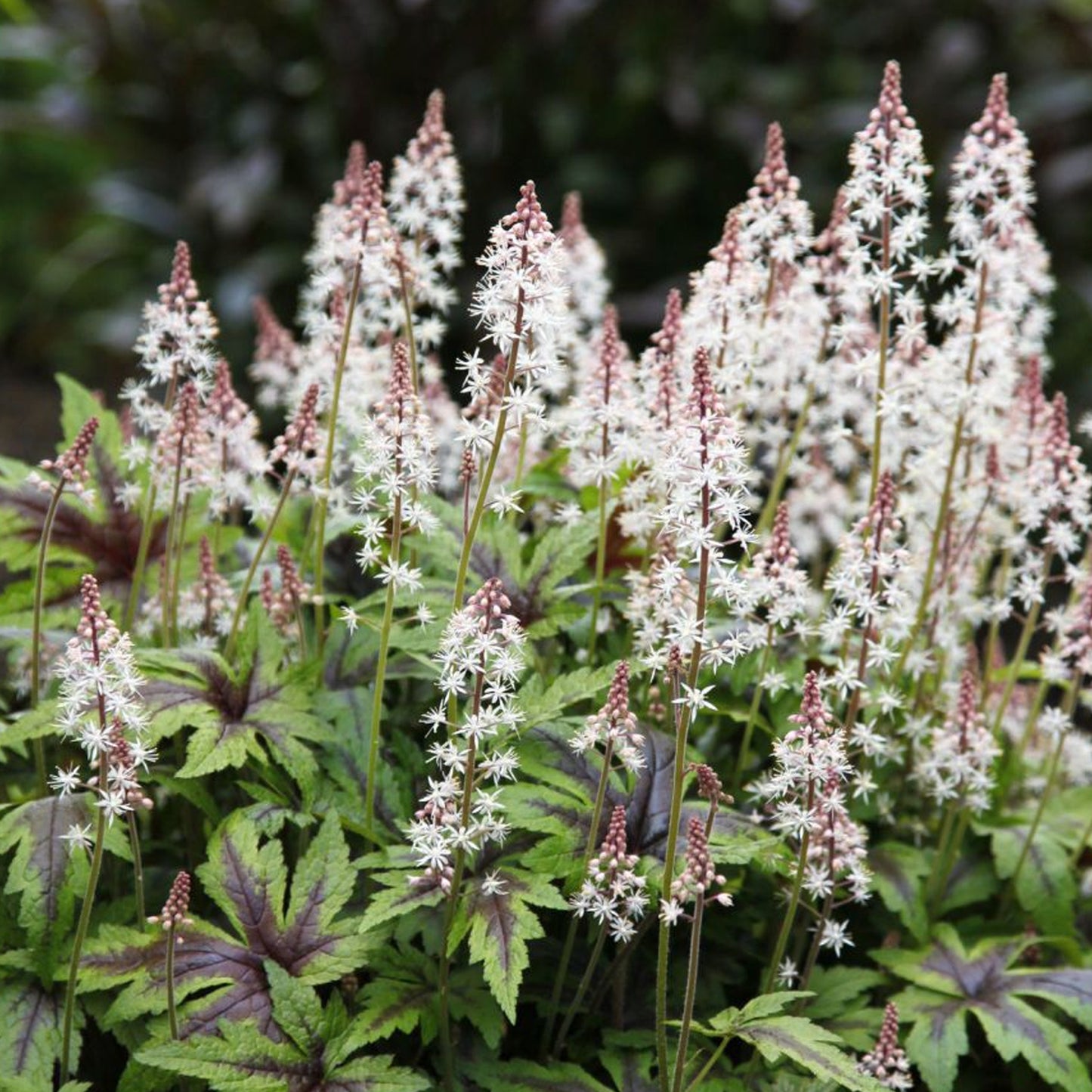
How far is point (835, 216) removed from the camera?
331cm

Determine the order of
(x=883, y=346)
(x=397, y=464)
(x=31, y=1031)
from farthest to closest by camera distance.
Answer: (x=883, y=346) → (x=31, y=1031) → (x=397, y=464)

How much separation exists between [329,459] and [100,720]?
0.97 m

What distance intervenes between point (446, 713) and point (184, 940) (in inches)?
26.5

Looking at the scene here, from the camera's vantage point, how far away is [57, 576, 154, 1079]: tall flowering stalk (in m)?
2.39

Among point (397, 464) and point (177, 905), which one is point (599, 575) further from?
point (177, 905)

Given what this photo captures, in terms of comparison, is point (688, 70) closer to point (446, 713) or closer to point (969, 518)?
point (969, 518)

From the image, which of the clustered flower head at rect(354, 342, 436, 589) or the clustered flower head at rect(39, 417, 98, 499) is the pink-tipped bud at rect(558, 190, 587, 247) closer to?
the clustered flower head at rect(354, 342, 436, 589)

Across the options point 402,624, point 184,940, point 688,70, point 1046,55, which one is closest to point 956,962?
point 402,624

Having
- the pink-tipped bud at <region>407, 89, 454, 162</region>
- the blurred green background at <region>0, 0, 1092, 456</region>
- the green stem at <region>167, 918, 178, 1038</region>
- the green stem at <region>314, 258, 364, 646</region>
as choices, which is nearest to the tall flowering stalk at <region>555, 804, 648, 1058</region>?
the green stem at <region>167, 918, 178, 1038</region>

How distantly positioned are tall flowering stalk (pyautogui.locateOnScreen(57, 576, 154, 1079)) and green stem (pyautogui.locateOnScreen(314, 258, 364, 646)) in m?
0.67

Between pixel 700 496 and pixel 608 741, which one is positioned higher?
pixel 700 496

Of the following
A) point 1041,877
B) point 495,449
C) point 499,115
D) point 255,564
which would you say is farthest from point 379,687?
point 499,115

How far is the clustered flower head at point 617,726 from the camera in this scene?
7.86 feet

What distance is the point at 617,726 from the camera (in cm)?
246
